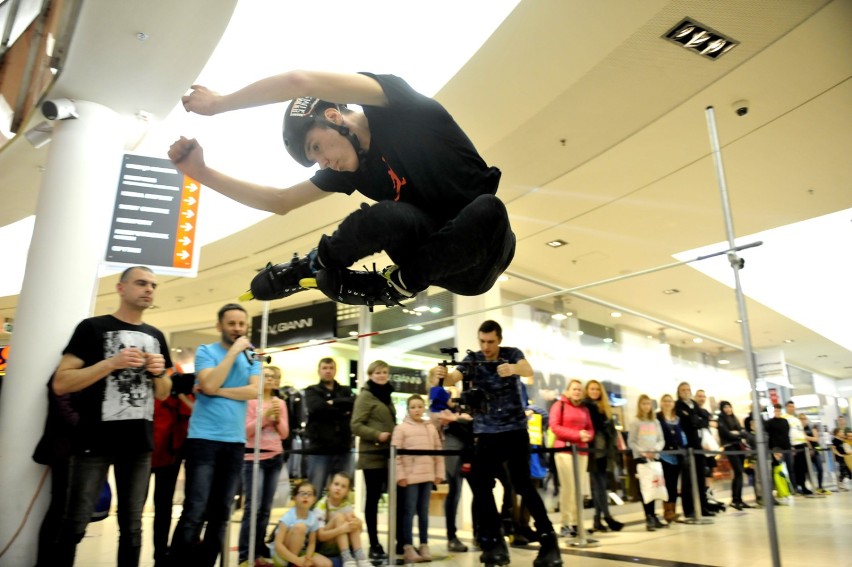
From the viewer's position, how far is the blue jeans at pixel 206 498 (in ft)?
9.98

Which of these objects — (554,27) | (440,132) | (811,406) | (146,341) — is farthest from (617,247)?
(440,132)

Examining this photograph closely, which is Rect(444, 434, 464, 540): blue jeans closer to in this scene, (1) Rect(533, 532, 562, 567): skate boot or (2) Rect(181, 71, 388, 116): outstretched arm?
(1) Rect(533, 532, 562, 567): skate boot

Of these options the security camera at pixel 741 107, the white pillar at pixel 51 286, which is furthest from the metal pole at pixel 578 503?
the white pillar at pixel 51 286

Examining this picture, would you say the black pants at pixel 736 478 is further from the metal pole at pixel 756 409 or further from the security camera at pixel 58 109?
the security camera at pixel 58 109

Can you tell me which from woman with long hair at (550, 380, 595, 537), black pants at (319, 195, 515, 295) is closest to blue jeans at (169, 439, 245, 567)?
black pants at (319, 195, 515, 295)

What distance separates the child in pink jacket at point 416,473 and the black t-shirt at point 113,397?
2084mm

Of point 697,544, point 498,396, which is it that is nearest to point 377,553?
point 498,396

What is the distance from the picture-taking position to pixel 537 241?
7520 millimetres

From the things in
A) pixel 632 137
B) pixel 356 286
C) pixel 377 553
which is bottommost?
pixel 377 553

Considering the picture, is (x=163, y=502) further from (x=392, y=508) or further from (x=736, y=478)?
(x=736, y=478)

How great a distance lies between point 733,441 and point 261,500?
4912 millimetres

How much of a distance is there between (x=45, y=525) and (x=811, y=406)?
23.5ft

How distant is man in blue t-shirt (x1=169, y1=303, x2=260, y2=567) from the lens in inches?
121

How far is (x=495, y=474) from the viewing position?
153 inches
